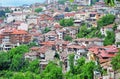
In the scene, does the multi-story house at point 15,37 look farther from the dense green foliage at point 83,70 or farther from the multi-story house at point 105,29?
the dense green foliage at point 83,70

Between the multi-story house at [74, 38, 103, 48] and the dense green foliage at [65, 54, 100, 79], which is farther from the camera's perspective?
the multi-story house at [74, 38, 103, 48]

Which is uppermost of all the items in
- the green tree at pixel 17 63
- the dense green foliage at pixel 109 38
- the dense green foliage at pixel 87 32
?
the dense green foliage at pixel 109 38

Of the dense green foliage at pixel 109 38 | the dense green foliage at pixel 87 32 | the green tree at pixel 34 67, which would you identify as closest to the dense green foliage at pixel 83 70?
the green tree at pixel 34 67

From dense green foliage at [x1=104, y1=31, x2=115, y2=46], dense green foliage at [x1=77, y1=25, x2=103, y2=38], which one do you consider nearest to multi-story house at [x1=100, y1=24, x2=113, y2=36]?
dense green foliage at [x1=77, y1=25, x2=103, y2=38]

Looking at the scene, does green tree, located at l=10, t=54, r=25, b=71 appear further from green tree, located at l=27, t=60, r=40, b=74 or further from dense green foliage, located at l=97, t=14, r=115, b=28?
dense green foliage, located at l=97, t=14, r=115, b=28

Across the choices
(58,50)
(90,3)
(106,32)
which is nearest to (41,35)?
(58,50)

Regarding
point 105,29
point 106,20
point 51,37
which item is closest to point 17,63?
point 105,29

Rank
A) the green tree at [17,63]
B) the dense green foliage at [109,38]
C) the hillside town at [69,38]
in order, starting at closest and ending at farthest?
the hillside town at [69,38] < the green tree at [17,63] < the dense green foliage at [109,38]

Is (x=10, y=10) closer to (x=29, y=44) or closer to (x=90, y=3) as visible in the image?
(x=90, y=3)
